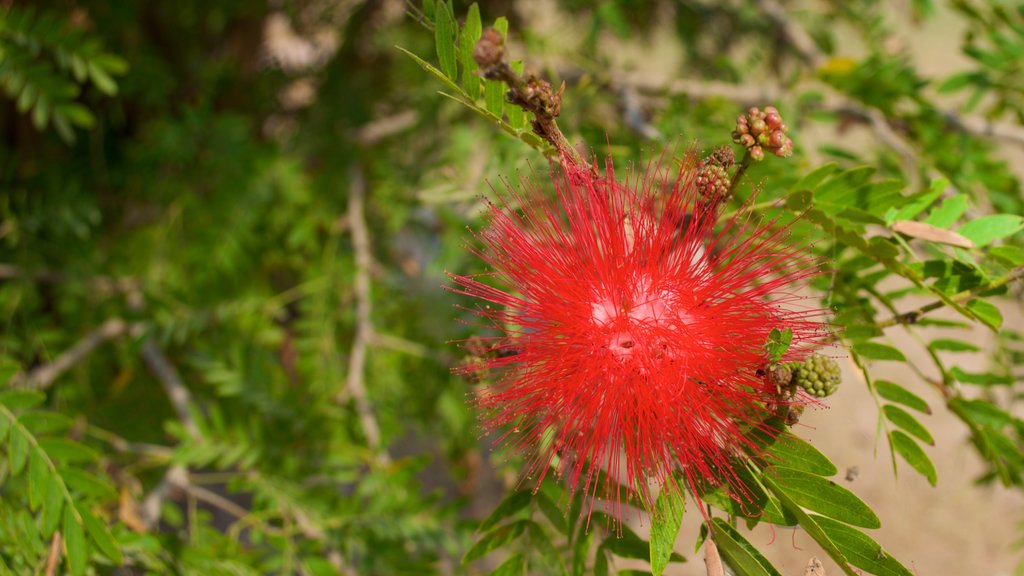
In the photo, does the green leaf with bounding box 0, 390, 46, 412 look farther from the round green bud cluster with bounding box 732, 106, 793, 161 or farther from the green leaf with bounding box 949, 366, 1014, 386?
→ the green leaf with bounding box 949, 366, 1014, 386

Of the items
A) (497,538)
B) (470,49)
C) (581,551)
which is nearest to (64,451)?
(497,538)

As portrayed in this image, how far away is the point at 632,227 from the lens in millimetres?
1137

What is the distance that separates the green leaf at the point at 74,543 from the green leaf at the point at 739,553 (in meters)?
1.14

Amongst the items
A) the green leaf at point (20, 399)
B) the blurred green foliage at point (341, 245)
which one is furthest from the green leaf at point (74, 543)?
the green leaf at point (20, 399)

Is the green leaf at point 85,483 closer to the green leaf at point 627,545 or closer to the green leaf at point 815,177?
the green leaf at point 627,545

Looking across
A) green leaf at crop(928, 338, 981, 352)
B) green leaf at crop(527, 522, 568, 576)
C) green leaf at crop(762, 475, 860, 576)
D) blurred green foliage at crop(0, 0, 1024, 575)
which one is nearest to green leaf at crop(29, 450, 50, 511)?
blurred green foliage at crop(0, 0, 1024, 575)

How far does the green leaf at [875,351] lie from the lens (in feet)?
3.93

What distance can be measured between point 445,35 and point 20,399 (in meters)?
1.12

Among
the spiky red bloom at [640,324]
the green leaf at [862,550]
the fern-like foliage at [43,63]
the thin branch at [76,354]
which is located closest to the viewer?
the green leaf at [862,550]

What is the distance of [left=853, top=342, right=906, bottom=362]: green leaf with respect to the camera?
120cm

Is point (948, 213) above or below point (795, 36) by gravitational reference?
below

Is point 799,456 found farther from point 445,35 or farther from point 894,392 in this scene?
point 445,35

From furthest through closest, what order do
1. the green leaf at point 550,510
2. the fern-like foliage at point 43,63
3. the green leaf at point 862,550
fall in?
the fern-like foliage at point 43,63, the green leaf at point 550,510, the green leaf at point 862,550

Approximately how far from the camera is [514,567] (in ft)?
4.27
